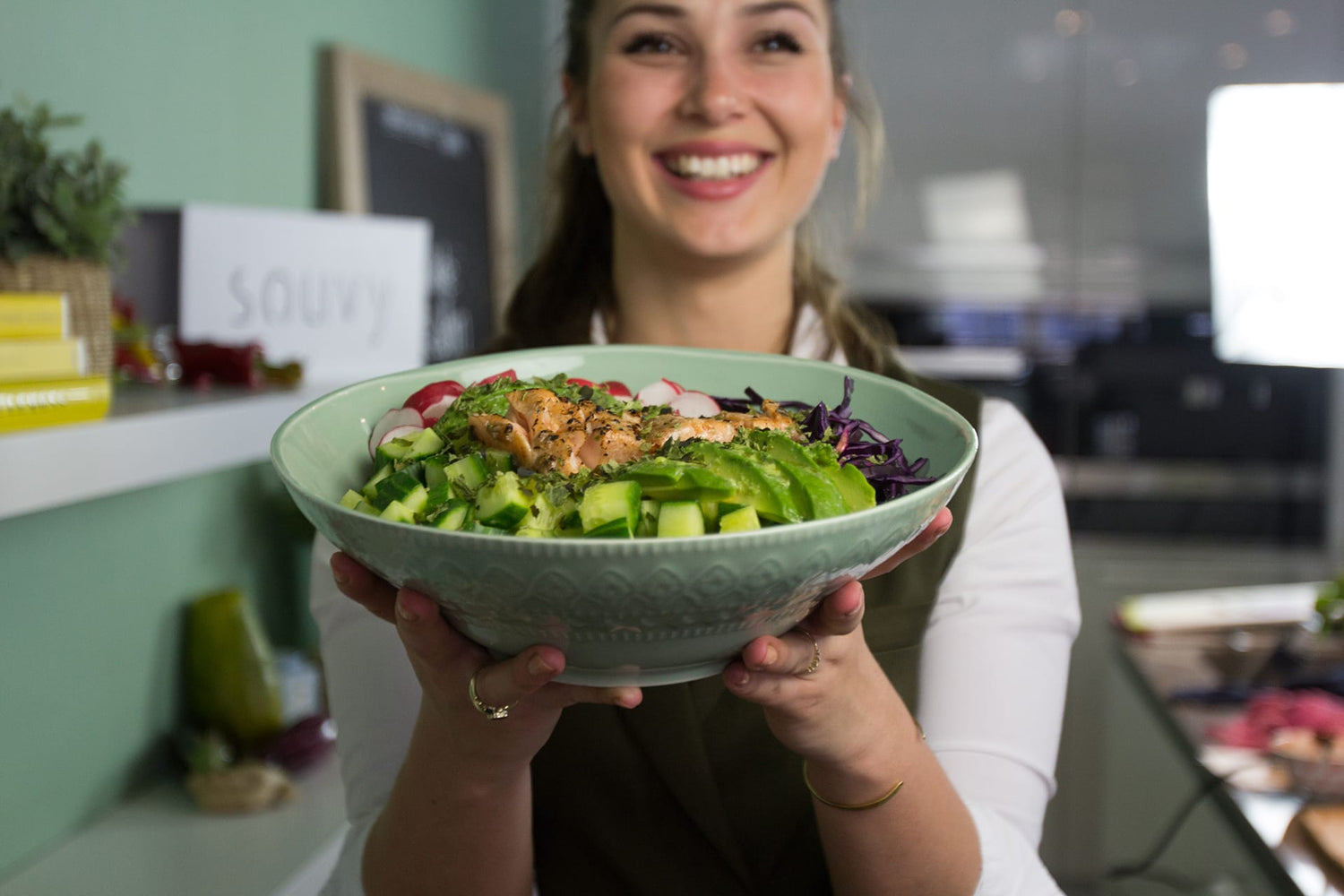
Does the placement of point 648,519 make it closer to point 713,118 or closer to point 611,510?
point 611,510

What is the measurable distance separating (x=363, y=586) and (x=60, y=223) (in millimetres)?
767

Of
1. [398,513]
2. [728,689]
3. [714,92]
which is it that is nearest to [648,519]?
[398,513]

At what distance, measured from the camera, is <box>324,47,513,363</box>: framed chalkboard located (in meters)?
2.15

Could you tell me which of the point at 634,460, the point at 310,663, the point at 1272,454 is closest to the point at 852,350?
the point at 634,460

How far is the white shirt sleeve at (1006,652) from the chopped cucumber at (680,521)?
52cm

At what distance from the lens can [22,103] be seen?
1263 mm

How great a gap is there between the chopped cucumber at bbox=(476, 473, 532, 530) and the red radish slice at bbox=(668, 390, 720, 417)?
7.5 inches

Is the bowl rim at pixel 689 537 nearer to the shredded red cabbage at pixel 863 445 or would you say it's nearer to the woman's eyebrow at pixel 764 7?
the shredded red cabbage at pixel 863 445

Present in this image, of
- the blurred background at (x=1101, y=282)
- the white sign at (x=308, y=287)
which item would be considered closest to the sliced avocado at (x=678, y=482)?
the white sign at (x=308, y=287)

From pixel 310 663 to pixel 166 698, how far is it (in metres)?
0.23

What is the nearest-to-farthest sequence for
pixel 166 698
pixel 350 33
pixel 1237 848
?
pixel 166 698 → pixel 350 33 → pixel 1237 848

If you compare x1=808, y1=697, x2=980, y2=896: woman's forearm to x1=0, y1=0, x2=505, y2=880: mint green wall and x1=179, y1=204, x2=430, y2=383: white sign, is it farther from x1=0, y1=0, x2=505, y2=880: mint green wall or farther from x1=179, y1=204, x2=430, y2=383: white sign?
x1=179, y1=204, x2=430, y2=383: white sign

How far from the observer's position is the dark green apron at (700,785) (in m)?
1.03

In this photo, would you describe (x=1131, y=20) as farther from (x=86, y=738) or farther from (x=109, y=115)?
(x=86, y=738)
